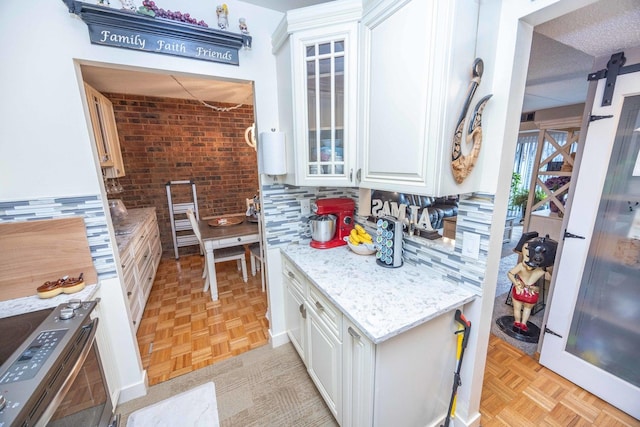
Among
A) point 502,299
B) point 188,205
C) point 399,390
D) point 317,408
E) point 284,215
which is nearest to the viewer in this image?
point 399,390

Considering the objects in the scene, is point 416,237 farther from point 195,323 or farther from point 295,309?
point 195,323

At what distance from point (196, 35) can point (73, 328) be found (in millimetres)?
1506

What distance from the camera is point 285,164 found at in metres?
1.64

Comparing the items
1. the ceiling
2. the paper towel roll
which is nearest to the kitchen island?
the paper towel roll

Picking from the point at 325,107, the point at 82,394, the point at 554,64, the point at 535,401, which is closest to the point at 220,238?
the point at 82,394

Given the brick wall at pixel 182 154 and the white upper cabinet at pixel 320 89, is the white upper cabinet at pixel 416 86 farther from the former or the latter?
the brick wall at pixel 182 154

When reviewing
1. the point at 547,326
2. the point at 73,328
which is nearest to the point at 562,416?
the point at 547,326

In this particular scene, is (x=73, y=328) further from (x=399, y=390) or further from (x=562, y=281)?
(x=562, y=281)

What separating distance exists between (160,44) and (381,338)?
1.78 metres

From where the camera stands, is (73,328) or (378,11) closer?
(73,328)

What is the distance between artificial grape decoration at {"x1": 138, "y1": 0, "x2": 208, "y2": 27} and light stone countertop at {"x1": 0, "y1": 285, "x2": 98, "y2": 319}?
147 cm

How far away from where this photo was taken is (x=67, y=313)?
3.37ft

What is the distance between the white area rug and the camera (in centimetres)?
146

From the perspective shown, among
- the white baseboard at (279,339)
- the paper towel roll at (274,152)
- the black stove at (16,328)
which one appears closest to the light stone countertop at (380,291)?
the paper towel roll at (274,152)
